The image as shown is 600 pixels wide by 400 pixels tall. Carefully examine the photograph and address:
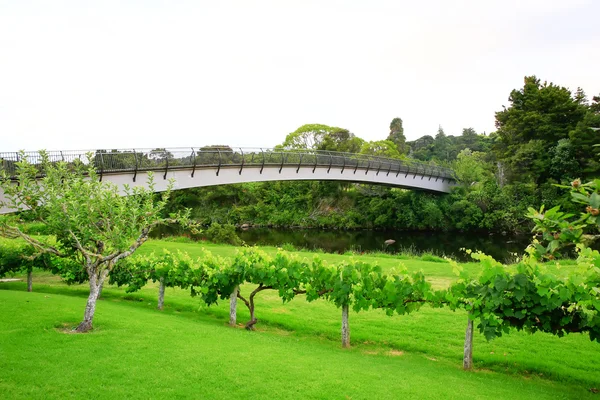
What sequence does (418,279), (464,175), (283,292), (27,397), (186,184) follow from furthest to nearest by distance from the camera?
(464,175) < (186,184) < (283,292) < (418,279) < (27,397)

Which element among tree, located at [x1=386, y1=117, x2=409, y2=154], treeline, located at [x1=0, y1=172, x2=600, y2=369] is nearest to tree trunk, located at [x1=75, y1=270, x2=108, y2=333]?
treeline, located at [x1=0, y1=172, x2=600, y2=369]

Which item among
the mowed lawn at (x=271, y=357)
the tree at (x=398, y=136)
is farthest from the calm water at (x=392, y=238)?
the tree at (x=398, y=136)

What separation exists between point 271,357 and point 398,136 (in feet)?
197

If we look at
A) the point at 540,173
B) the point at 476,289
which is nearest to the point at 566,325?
the point at 476,289

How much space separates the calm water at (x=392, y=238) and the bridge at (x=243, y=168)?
16.0ft

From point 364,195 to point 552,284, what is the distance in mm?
37990

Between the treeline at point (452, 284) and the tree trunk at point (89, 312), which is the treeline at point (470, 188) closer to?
the treeline at point (452, 284)

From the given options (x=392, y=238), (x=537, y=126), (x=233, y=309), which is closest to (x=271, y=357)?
(x=233, y=309)

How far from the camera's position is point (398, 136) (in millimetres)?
62000

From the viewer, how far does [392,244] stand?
29562 millimetres

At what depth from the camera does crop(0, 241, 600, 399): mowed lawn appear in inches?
169

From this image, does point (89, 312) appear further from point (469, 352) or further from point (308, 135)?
point (308, 135)

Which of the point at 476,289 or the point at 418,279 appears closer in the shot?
the point at 476,289

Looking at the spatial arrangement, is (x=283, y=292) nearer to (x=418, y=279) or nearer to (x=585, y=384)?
(x=418, y=279)
